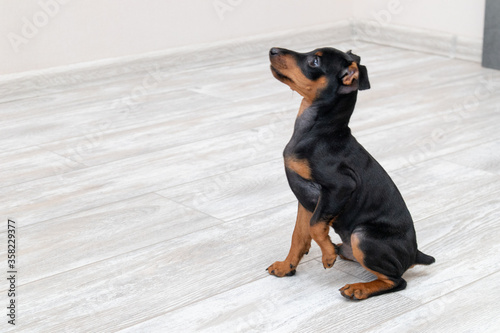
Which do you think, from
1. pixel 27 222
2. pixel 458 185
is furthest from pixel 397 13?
pixel 27 222

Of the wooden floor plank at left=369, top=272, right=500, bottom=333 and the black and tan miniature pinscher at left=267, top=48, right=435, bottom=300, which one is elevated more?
the black and tan miniature pinscher at left=267, top=48, right=435, bottom=300

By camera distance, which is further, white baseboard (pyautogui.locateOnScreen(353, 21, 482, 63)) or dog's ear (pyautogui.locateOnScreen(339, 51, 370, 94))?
white baseboard (pyautogui.locateOnScreen(353, 21, 482, 63))

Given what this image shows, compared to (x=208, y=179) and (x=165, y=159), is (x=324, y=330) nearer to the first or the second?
(x=208, y=179)

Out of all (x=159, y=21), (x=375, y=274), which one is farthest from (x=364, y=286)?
(x=159, y=21)

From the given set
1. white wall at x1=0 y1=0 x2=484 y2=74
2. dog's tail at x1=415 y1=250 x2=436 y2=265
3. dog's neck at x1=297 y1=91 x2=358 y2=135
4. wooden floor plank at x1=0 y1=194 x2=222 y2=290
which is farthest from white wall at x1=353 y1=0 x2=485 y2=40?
dog's neck at x1=297 y1=91 x2=358 y2=135

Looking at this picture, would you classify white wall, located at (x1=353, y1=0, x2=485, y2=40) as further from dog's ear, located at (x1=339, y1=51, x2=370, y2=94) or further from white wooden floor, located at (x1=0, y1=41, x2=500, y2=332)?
dog's ear, located at (x1=339, y1=51, x2=370, y2=94)

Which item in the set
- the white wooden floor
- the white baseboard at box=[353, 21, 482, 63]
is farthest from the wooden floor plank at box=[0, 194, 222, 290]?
the white baseboard at box=[353, 21, 482, 63]

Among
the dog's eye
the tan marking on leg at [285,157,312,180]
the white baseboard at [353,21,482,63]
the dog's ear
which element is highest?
the dog's eye

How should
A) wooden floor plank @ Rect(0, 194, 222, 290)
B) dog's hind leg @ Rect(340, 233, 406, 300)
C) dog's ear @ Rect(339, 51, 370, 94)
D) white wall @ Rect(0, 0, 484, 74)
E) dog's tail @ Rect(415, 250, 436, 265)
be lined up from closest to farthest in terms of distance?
dog's ear @ Rect(339, 51, 370, 94)
dog's hind leg @ Rect(340, 233, 406, 300)
dog's tail @ Rect(415, 250, 436, 265)
wooden floor plank @ Rect(0, 194, 222, 290)
white wall @ Rect(0, 0, 484, 74)

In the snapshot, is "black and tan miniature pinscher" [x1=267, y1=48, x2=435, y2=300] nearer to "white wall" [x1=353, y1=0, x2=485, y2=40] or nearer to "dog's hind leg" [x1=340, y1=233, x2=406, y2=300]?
"dog's hind leg" [x1=340, y1=233, x2=406, y2=300]

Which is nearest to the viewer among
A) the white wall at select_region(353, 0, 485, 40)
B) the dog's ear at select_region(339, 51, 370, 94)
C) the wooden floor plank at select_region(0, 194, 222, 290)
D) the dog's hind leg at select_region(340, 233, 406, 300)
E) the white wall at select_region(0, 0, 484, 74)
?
the dog's ear at select_region(339, 51, 370, 94)

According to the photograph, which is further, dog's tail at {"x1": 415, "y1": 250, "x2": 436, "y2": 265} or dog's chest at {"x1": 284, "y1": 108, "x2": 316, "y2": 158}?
dog's tail at {"x1": 415, "y1": 250, "x2": 436, "y2": 265}

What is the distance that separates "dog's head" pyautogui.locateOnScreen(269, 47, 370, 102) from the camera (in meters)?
1.55

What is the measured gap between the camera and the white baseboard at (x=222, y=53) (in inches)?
146
